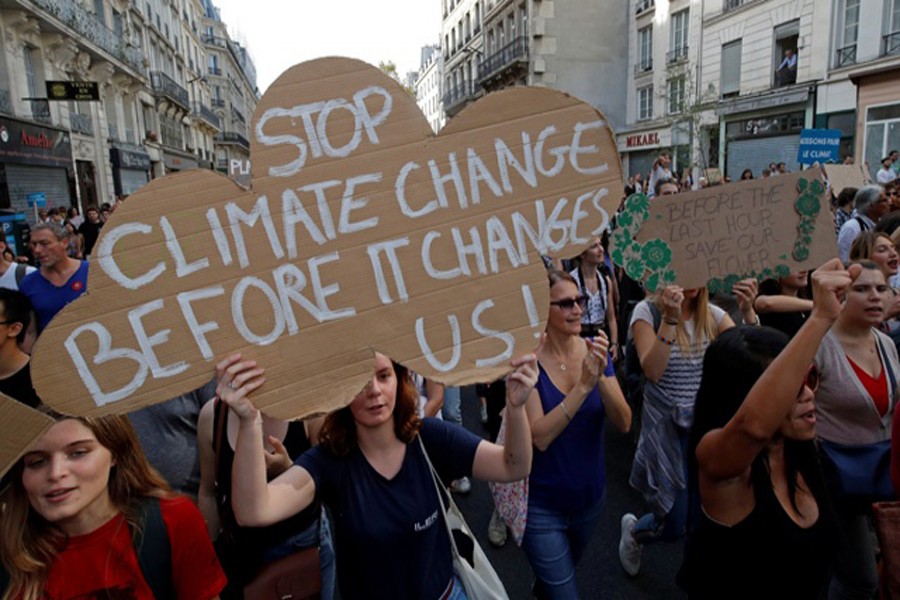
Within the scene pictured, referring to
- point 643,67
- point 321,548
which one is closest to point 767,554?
point 321,548

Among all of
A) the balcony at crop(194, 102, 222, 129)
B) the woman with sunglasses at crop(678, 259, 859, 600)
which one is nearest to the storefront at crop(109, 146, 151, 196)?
the balcony at crop(194, 102, 222, 129)

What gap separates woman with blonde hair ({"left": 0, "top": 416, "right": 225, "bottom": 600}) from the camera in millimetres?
1362

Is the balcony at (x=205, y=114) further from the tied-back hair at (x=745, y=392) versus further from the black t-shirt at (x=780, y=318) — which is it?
the tied-back hair at (x=745, y=392)

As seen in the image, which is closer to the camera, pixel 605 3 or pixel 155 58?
pixel 605 3

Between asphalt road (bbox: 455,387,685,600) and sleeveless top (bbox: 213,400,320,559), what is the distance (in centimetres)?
157

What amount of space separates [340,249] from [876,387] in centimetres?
234

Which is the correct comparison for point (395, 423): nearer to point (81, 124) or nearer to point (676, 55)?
point (81, 124)

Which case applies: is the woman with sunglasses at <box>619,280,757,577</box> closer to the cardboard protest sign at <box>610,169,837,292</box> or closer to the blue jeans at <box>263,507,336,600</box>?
the cardboard protest sign at <box>610,169,837,292</box>

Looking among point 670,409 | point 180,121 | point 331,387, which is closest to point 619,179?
point 331,387

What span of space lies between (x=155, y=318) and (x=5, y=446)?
1.27 feet

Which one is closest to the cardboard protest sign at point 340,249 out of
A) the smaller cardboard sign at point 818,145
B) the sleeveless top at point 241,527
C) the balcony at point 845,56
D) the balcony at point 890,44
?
the sleeveless top at point 241,527

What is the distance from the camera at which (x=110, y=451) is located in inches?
58.6

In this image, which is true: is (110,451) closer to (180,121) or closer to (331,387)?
(331,387)

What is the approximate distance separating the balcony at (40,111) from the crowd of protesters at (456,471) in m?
17.5
